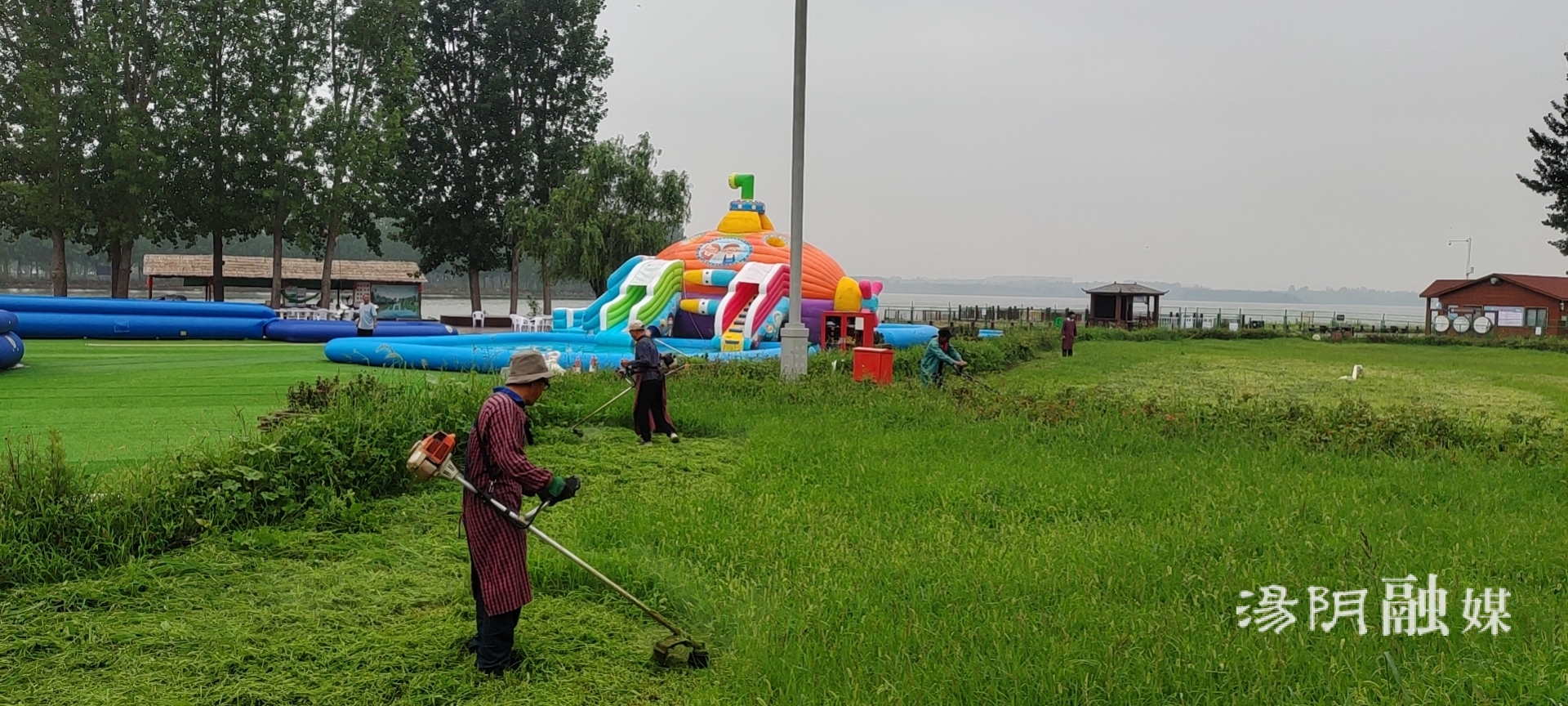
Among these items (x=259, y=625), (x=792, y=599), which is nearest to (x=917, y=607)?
(x=792, y=599)

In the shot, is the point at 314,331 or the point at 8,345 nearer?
the point at 8,345

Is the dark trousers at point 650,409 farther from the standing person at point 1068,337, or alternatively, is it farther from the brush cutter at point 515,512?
the standing person at point 1068,337

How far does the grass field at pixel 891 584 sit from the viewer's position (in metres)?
3.54

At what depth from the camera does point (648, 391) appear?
8.58 meters

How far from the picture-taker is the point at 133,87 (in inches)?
1075

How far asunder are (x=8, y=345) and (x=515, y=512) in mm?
11857

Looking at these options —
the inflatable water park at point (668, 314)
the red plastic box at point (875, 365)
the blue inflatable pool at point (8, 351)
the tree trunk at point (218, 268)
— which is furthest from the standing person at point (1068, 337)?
the tree trunk at point (218, 268)

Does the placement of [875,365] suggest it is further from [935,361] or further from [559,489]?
[559,489]

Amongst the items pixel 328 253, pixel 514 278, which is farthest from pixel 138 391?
pixel 514 278

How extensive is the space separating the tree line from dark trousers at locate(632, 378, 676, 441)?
70.9 feet

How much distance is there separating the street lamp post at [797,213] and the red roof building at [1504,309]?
3077 cm

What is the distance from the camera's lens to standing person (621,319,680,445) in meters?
8.54

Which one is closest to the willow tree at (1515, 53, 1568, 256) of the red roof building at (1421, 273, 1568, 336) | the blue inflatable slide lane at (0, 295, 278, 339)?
the red roof building at (1421, 273, 1568, 336)

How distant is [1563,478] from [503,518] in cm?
698
